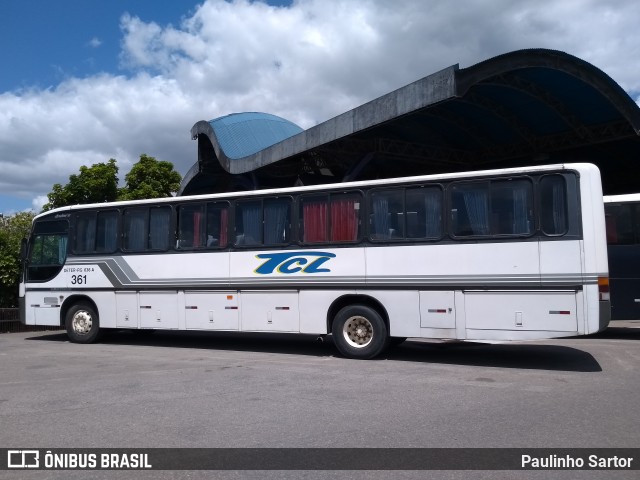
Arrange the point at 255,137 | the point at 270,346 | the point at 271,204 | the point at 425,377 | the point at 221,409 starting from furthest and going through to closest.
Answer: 1. the point at 255,137
2. the point at 270,346
3. the point at 271,204
4. the point at 425,377
5. the point at 221,409


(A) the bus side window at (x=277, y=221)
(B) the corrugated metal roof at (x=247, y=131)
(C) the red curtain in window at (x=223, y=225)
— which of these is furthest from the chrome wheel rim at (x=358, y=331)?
(B) the corrugated metal roof at (x=247, y=131)

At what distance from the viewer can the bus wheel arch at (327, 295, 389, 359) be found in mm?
10867

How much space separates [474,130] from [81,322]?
52.5 ft

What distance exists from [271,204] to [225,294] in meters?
2.09

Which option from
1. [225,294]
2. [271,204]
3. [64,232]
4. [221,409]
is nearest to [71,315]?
[64,232]

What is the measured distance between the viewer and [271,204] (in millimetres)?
12086

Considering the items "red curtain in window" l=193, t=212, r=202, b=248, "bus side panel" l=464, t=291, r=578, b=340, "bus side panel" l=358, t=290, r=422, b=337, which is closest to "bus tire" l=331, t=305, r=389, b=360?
"bus side panel" l=358, t=290, r=422, b=337

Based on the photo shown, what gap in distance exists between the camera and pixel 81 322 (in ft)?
46.7

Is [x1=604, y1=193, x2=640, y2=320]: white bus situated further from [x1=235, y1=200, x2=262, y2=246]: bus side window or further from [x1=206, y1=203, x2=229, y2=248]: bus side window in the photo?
Answer: [x1=206, y1=203, x2=229, y2=248]: bus side window

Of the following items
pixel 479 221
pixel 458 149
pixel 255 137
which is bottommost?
pixel 479 221

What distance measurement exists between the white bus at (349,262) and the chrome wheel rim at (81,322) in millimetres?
34

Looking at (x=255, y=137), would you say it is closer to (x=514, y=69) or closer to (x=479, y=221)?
(x=514, y=69)

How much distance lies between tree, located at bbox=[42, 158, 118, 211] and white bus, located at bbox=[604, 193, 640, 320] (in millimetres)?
21008

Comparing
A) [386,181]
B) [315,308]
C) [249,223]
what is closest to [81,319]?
[249,223]
